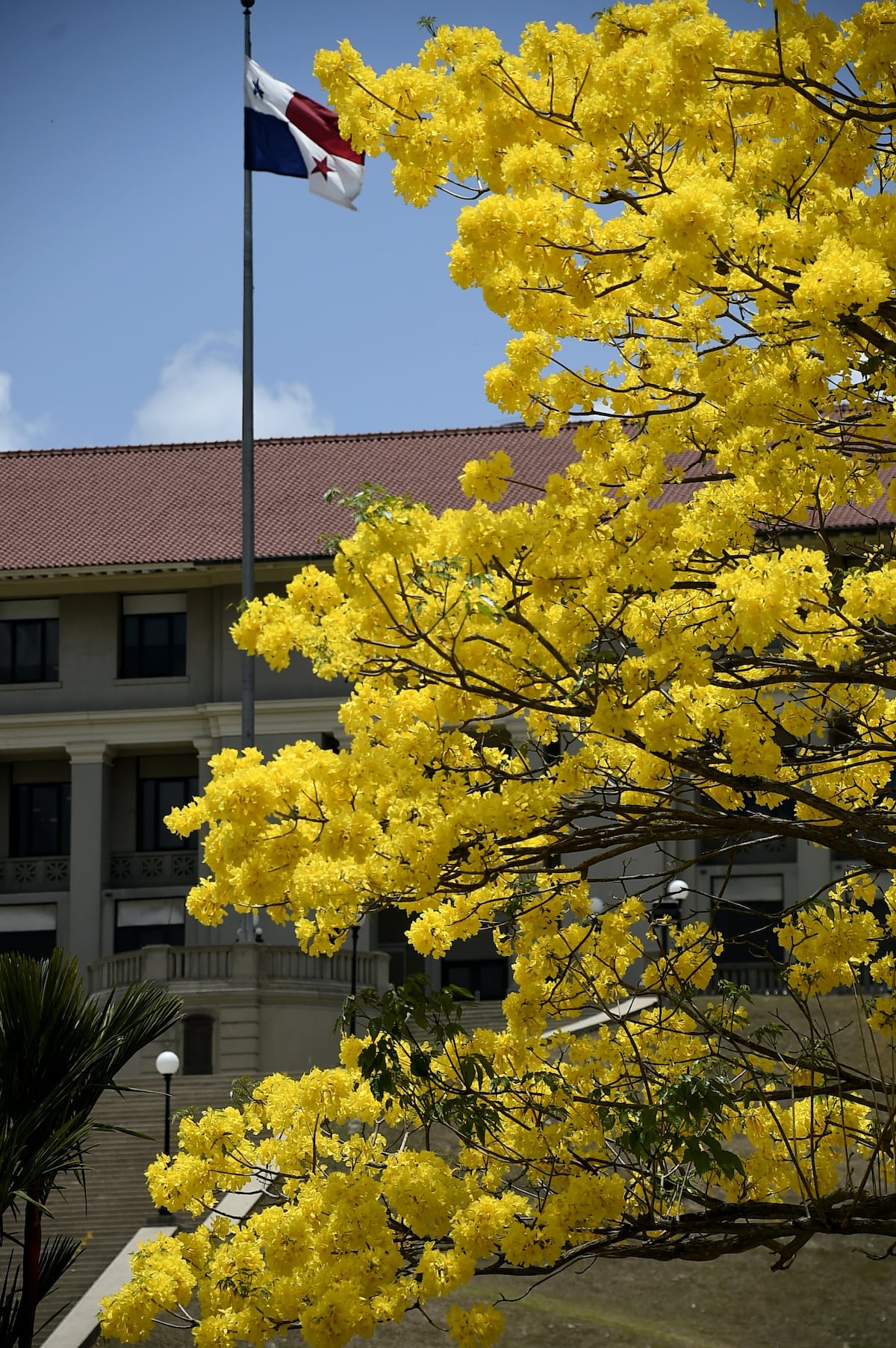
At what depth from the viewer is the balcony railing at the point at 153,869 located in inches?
1617

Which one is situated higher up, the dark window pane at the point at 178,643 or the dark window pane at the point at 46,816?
the dark window pane at the point at 178,643

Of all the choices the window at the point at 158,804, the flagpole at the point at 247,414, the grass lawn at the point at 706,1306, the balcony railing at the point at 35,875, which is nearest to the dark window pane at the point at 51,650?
the window at the point at 158,804

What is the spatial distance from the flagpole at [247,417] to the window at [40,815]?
1217 centimetres

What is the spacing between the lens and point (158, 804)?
42594mm

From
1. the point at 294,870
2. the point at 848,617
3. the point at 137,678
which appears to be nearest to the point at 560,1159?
the point at 294,870

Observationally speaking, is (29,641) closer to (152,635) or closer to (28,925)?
(152,635)

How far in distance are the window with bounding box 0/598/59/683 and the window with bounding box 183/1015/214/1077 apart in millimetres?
12939

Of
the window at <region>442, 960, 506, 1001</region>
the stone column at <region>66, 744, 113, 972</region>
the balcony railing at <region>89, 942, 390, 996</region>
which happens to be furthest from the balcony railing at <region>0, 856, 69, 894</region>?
the window at <region>442, 960, 506, 1001</region>

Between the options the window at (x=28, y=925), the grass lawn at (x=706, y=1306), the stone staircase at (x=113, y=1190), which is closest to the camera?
the grass lawn at (x=706, y=1306)

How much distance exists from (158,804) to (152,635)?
4.39m

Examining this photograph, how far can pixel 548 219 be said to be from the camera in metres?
7.30

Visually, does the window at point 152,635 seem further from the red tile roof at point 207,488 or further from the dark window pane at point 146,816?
the dark window pane at point 146,816

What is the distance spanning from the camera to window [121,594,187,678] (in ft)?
136

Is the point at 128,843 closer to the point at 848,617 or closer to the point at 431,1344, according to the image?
the point at 431,1344
